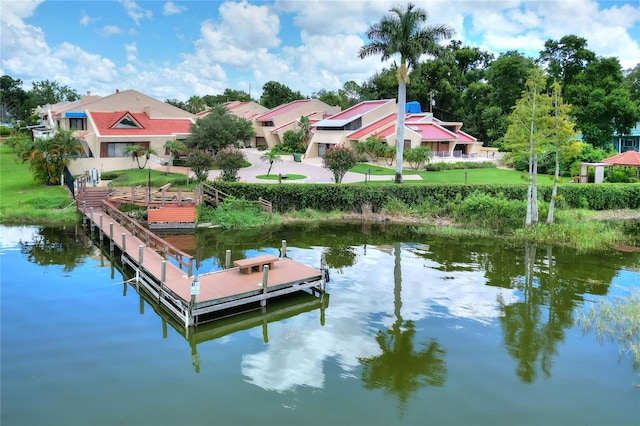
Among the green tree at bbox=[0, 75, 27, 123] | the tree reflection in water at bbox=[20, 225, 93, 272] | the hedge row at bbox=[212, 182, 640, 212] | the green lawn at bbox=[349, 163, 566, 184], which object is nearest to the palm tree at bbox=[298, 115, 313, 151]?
the green lawn at bbox=[349, 163, 566, 184]

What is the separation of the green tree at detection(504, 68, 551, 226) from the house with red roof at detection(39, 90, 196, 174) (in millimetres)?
29952

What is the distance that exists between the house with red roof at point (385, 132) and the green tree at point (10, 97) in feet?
323

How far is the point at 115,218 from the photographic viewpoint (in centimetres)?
2852

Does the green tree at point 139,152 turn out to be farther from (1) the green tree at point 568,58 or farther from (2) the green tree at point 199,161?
(1) the green tree at point 568,58

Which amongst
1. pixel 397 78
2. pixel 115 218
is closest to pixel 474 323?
pixel 115 218

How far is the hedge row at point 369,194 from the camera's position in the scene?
33062 mm

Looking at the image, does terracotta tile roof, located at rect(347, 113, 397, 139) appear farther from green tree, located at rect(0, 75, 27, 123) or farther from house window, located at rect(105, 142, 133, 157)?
green tree, located at rect(0, 75, 27, 123)

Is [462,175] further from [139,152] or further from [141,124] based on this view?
[141,124]

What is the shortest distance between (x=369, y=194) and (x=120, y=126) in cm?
2560

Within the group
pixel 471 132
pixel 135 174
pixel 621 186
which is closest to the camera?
pixel 621 186

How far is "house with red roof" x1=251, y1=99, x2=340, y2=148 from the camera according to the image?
70188 millimetres

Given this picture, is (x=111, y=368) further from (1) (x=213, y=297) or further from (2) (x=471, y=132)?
(2) (x=471, y=132)

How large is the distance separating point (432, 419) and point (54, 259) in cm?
1842

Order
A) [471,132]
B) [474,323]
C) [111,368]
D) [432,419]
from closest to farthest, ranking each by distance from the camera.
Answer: [432,419], [111,368], [474,323], [471,132]
